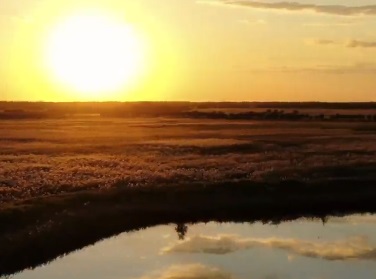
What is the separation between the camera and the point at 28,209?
95.6 feet

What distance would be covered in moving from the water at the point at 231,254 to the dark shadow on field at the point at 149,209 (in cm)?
92

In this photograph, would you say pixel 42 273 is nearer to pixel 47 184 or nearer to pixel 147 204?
pixel 147 204

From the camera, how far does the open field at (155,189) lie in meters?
28.0

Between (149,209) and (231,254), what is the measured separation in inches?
332

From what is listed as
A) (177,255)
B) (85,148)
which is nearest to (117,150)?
(85,148)

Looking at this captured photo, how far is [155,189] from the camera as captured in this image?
37.0 meters

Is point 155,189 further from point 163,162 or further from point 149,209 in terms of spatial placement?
point 163,162

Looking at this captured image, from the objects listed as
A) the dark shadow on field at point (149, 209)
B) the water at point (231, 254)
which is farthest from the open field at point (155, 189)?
the water at point (231, 254)

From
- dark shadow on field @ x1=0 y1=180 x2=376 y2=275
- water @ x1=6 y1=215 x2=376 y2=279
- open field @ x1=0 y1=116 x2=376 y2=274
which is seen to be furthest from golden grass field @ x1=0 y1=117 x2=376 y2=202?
water @ x1=6 y1=215 x2=376 y2=279

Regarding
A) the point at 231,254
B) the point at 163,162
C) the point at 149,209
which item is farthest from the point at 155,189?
the point at 163,162

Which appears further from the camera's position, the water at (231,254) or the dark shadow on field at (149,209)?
the dark shadow on field at (149,209)

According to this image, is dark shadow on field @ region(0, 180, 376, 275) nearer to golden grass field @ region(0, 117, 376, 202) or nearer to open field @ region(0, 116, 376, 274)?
open field @ region(0, 116, 376, 274)

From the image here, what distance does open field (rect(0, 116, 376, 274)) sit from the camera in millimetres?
27953

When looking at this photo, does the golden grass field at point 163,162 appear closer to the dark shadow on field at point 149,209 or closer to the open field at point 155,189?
the open field at point 155,189
